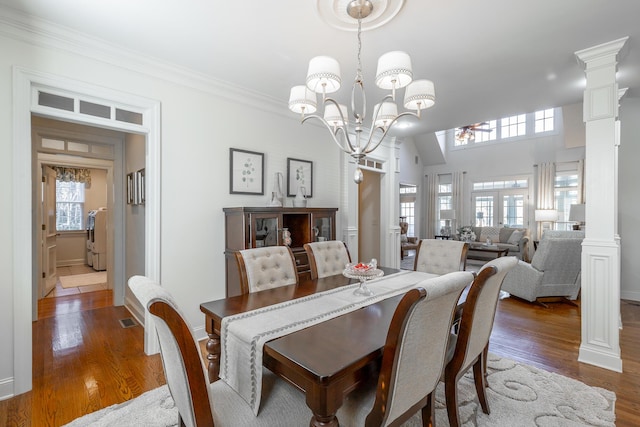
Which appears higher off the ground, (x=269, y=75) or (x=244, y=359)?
(x=269, y=75)

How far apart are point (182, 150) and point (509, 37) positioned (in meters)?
2.90

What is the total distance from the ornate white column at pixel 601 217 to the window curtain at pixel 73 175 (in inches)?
353

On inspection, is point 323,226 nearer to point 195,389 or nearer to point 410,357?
point 410,357

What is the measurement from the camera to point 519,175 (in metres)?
8.24

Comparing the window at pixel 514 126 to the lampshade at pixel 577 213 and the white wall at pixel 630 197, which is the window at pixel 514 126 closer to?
the lampshade at pixel 577 213

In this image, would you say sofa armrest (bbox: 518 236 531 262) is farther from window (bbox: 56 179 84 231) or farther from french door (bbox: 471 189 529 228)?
window (bbox: 56 179 84 231)

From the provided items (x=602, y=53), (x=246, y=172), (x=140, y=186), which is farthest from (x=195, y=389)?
(x=602, y=53)

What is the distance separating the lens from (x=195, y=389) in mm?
1040

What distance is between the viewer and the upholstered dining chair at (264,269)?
2154mm

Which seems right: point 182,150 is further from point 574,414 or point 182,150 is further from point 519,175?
point 519,175

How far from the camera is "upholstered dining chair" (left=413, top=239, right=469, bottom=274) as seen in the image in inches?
111

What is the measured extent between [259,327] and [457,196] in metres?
9.09

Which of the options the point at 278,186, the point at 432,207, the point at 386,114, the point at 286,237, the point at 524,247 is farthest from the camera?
the point at 432,207

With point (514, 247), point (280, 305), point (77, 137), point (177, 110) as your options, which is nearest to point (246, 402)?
point (280, 305)
